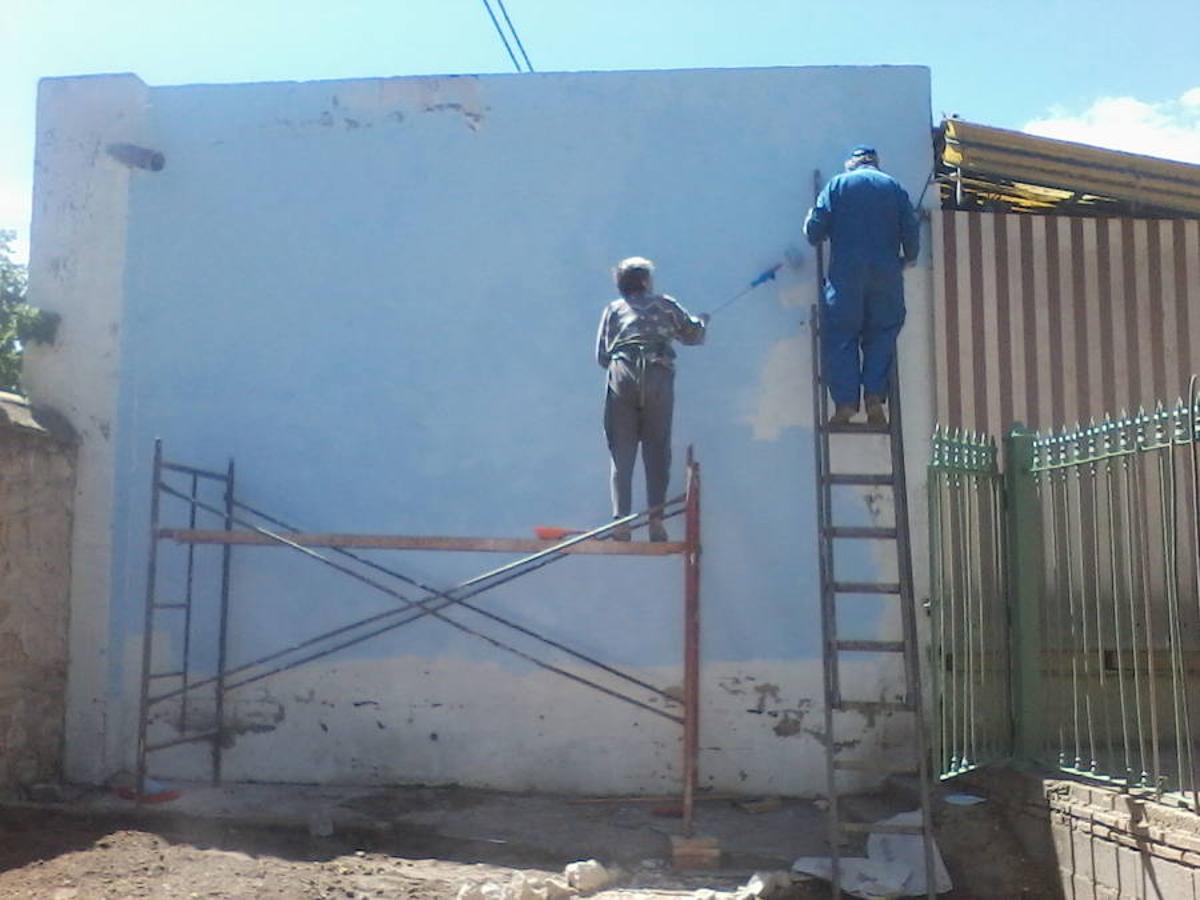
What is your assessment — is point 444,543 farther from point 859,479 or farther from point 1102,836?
point 1102,836

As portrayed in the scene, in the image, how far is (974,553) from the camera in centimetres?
646

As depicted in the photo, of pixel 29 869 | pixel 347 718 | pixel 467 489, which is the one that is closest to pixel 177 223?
pixel 467 489

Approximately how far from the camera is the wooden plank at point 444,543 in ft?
20.5

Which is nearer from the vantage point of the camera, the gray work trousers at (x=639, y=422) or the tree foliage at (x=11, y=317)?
the gray work trousers at (x=639, y=422)

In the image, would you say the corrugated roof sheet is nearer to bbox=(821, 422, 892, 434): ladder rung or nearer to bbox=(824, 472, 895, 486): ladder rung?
bbox=(821, 422, 892, 434): ladder rung

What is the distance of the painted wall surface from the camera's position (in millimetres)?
7328

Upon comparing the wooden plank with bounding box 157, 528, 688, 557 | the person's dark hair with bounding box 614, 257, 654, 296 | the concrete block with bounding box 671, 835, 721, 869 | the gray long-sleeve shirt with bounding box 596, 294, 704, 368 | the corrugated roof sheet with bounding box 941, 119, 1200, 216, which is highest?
the corrugated roof sheet with bounding box 941, 119, 1200, 216

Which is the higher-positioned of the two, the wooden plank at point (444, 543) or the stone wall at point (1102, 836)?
the wooden plank at point (444, 543)

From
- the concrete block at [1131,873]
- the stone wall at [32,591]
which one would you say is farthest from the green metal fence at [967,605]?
the stone wall at [32,591]

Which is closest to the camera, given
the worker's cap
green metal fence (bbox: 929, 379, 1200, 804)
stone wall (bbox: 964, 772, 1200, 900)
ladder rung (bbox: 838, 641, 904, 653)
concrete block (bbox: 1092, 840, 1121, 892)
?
stone wall (bbox: 964, 772, 1200, 900)

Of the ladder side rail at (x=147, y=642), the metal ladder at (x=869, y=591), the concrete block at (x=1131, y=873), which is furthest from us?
the ladder side rail at (x=147, y=642)

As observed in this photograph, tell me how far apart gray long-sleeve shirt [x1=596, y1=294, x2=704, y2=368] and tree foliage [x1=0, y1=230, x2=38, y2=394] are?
388cm

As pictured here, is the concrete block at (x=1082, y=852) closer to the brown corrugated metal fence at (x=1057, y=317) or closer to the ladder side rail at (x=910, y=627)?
the ladder side rail at (x=910, y=627)

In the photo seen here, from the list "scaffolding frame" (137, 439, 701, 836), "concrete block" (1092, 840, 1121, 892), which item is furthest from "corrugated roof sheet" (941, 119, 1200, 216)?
"concrete block" (1092, 840, 1121, 892)
